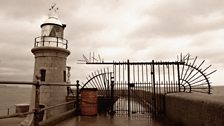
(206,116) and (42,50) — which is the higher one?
(42,50)

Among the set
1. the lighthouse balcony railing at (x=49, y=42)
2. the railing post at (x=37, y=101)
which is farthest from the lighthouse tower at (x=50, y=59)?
the railing post at (x=37, y=101)

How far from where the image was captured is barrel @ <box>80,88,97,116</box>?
8.53 meters

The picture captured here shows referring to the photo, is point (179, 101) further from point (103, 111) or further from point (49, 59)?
point (49, 59)

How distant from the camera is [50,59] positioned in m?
15.2

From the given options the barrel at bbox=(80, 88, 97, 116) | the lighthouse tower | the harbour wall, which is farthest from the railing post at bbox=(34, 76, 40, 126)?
the lighthouse tower

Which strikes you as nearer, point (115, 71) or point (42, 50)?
point (115, 71)

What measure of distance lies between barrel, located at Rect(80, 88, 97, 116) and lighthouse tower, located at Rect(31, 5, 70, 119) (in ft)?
22.4

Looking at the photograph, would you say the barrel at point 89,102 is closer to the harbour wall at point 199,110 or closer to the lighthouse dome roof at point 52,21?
the harbour wall at point 199,110

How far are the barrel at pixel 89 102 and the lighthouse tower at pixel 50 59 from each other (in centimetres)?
681

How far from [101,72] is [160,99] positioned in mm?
2668

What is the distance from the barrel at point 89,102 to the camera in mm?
8531

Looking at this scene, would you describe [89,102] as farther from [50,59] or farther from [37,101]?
[50,59]

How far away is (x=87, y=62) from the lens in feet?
29.0

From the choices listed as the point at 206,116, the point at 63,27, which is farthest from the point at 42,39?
the point at 206,116
